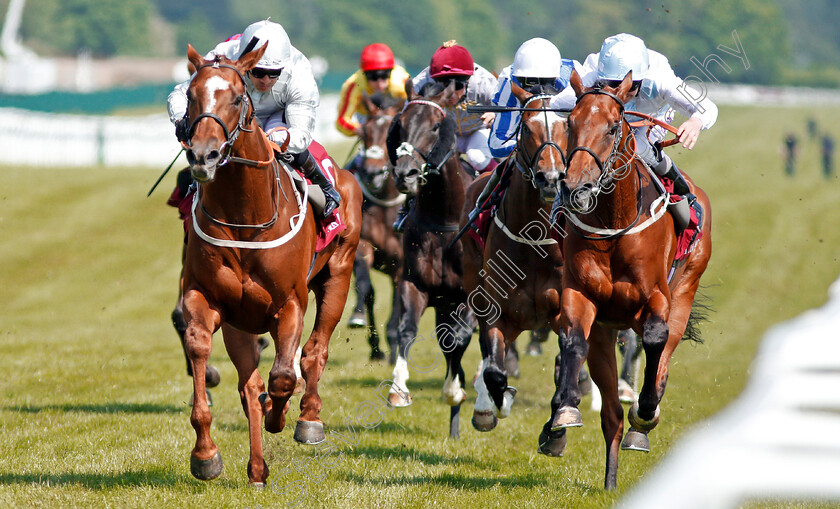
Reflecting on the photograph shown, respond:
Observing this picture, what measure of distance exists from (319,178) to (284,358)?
1.45m

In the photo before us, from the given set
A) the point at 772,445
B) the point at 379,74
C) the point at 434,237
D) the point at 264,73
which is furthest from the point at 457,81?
the point at 772,445

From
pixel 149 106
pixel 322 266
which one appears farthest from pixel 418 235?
pixel 149 106

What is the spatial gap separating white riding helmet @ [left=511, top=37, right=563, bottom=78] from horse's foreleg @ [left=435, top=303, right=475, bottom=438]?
1868 mm

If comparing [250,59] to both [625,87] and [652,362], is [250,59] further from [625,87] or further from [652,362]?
[652,362]

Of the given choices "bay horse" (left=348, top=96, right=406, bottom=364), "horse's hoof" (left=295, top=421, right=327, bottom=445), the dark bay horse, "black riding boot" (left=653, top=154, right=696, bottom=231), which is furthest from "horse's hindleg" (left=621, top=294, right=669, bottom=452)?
"bay horse" (left=348, top=96, right=406, bottom=364)

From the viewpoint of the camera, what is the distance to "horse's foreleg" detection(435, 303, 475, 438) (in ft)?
24.6

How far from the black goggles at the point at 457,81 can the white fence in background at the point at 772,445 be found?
3.82 m

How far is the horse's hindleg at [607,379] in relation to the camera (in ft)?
20.4

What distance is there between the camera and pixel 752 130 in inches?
2019

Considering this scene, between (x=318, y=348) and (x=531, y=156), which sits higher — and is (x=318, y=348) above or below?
below

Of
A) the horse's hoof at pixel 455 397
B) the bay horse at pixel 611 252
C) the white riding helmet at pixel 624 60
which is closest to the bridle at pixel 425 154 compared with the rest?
the horse's hoof at pixel 455 397

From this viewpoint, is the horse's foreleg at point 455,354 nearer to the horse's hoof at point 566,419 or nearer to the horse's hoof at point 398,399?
A: the horse's hoof at point 398,399

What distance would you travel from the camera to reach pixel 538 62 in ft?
22.1

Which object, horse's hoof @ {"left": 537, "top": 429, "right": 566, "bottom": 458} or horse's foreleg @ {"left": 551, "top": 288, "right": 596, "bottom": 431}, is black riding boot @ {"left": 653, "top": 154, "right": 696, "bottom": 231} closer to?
horse's foreleg @ {"left": 551, "top": 288, "right": 596, "bottom": 431}
